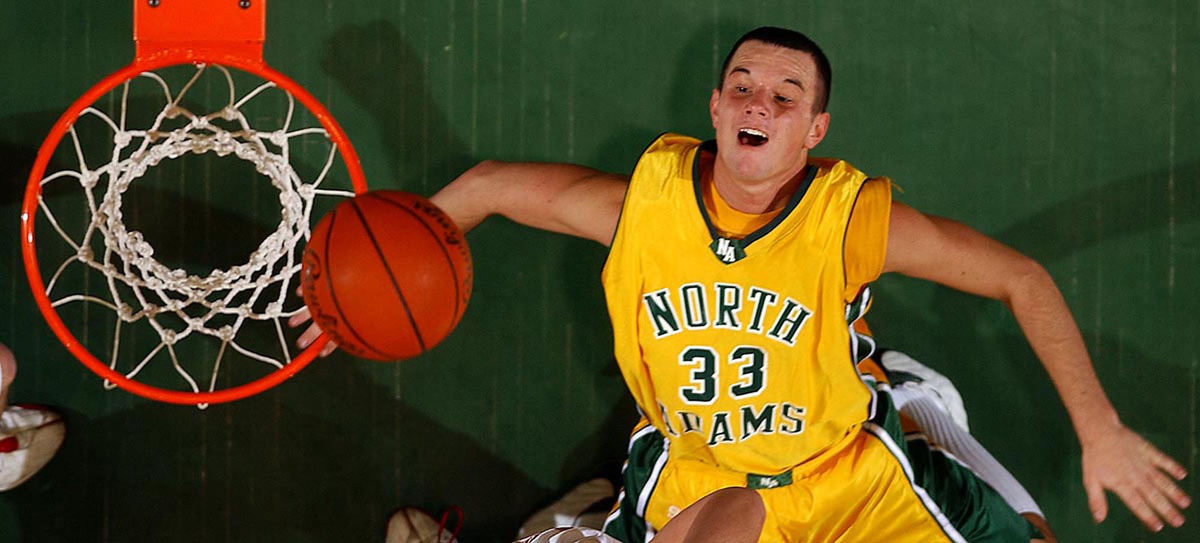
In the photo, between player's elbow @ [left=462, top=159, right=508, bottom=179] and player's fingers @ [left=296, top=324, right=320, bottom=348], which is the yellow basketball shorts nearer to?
player's elbow @ [left=462, top=159, right=508, bottom=179]

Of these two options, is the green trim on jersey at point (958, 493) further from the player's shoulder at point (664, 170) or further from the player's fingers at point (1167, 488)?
the player's shoulder at point (664, 170)

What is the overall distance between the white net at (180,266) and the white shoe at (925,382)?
195 cm

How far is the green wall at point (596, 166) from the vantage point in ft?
12.8

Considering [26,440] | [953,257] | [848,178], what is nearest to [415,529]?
[26,440]

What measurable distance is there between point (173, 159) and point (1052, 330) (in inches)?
117

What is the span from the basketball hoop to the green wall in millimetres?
141

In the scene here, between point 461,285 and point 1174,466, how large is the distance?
2.05 m

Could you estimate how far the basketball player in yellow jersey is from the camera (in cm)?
310

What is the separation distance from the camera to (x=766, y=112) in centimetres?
305

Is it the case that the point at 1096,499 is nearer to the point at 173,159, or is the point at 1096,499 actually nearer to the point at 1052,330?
the point at 1052,330

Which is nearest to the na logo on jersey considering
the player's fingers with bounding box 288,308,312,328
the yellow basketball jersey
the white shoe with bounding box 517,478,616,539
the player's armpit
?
the yellow basketball jersey

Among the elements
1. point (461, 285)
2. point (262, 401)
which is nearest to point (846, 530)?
point (461, 285)

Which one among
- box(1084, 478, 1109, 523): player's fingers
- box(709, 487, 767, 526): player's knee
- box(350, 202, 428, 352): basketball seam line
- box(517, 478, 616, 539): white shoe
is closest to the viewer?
box(709, 487, 767, 526): player's knee

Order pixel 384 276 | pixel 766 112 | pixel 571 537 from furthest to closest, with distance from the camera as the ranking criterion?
pixel 766 112, pixel 384 276, pixel 571 537
